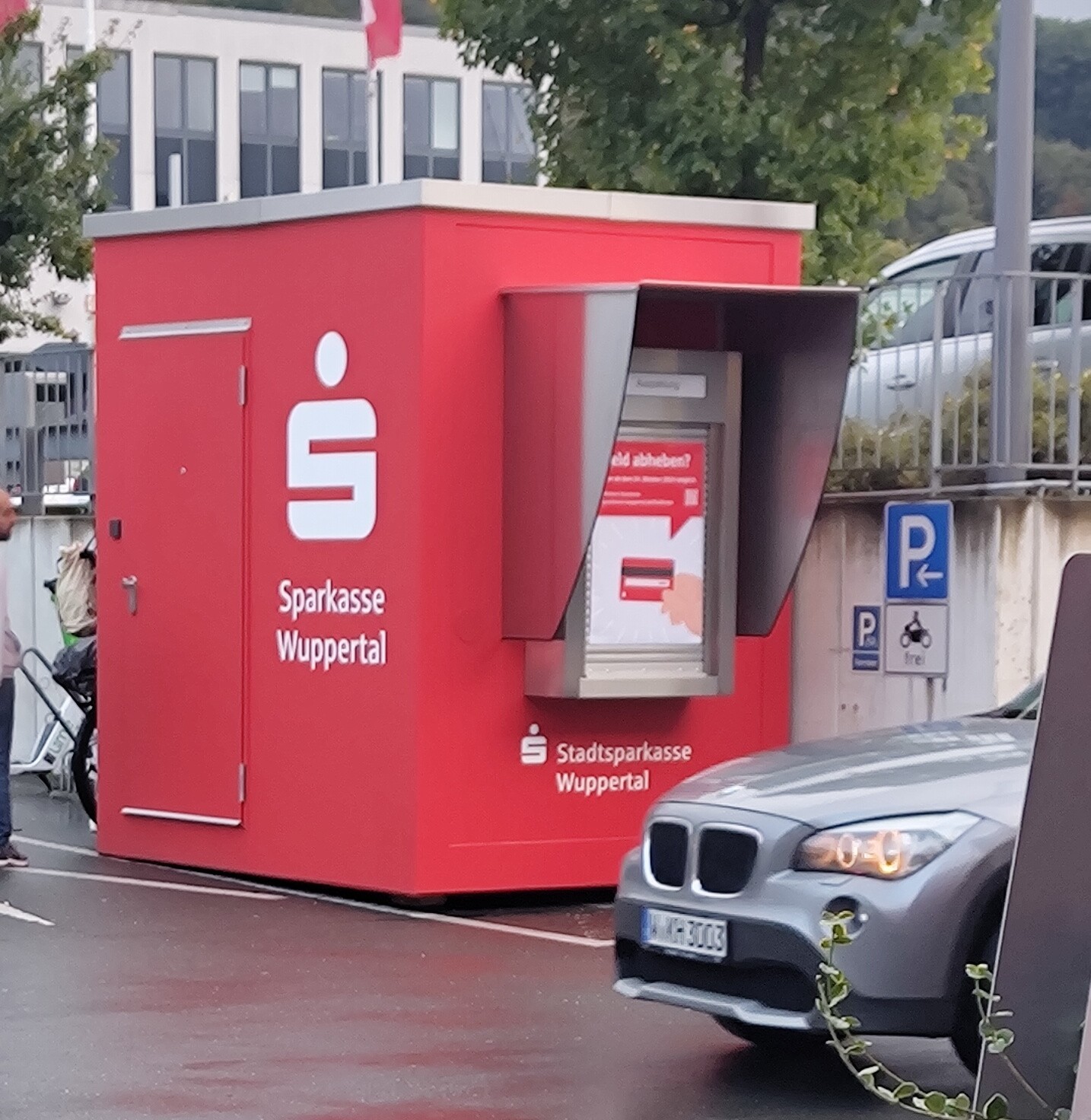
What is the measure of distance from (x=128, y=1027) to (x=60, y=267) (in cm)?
1378

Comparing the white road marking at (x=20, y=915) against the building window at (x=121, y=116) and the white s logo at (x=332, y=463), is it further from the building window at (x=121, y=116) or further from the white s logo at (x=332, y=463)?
the building window at (x=121, y=116)

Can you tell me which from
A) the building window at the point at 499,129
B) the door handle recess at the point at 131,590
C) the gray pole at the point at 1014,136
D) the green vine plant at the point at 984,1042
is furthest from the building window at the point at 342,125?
the green vine plant at the point at 984,1042

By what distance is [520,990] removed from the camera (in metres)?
9.52

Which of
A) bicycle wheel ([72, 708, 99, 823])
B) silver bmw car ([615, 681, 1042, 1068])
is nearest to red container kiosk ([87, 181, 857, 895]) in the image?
bicycle wheel ([72, 708, 99, 823])

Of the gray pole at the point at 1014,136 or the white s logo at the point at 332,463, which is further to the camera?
the gray pole at the point at 1014,136

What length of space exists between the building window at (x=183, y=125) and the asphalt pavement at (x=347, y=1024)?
176 feet

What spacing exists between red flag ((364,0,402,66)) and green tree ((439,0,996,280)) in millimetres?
3527

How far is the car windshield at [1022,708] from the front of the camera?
8383 millimetres

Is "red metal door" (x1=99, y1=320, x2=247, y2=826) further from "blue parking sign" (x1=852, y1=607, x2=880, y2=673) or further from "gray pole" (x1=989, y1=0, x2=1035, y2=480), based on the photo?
"gray pole" (x1=989, y1=0, x2=1035, y2=480)

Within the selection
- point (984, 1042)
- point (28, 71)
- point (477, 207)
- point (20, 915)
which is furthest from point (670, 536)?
point (28, 71)

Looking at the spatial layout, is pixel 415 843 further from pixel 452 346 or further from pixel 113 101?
pixel 113 101

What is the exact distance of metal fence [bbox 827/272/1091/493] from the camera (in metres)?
12.1

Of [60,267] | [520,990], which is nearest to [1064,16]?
[60,267]

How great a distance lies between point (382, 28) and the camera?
24.1m
